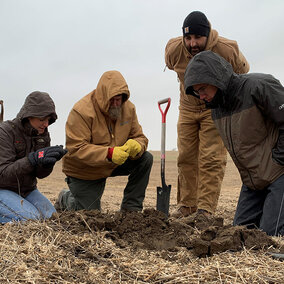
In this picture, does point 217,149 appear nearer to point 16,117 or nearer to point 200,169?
point 200,169

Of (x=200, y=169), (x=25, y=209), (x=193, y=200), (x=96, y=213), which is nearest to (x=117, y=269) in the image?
(x=96, y=213)

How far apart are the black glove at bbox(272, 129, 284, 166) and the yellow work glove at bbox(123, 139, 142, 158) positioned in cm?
155

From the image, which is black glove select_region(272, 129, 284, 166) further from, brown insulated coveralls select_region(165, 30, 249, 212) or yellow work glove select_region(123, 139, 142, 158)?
yellow work glove select_region(123, 139, 142, 158)

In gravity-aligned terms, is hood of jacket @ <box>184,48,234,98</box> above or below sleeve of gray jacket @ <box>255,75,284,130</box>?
above

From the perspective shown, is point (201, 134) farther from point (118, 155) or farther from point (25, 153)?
point (25, 153)

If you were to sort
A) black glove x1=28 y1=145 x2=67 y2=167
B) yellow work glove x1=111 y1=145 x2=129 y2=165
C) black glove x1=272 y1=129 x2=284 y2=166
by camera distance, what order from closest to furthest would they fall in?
black glove x1=272 y1=129 x2=284 y2=166 → black glove x1=28 y1=145 x2=67 y2=167 → yellow work glove x1=111 y1=145 x2=129 y2=165

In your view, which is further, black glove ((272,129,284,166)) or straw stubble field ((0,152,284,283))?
black glove ((272,129,284,166))

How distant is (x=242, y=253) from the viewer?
2.90 meters


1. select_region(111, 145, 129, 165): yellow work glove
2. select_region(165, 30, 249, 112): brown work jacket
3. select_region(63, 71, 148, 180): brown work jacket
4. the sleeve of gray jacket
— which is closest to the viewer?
the sleeve of gray jacket

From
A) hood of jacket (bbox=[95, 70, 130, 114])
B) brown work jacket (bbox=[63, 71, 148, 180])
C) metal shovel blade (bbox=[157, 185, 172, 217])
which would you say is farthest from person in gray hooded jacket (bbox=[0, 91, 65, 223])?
metal shovel blade (bbox=[157, 185, 172, 217])

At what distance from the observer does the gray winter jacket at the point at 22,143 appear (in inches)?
163

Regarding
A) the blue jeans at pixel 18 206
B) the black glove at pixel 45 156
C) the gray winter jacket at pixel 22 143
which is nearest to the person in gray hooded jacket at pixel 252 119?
the black glove at pixel 45 156

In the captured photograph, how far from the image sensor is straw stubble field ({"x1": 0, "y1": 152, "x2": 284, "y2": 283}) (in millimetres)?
2490

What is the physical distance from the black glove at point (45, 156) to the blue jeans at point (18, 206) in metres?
0.41
